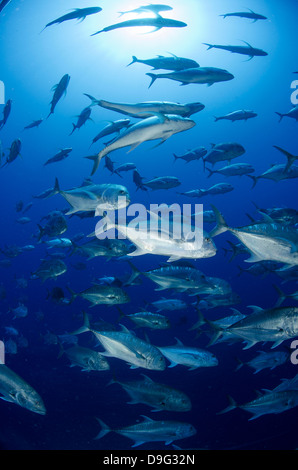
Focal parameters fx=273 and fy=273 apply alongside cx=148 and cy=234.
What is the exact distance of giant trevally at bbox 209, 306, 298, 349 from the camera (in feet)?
9.90

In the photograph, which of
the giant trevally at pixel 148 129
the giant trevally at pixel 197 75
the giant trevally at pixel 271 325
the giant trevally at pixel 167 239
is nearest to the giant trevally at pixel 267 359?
the giant trevally at pixel 271 325

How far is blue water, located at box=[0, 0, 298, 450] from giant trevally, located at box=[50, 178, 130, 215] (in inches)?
187

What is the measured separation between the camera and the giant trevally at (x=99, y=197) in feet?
10.9

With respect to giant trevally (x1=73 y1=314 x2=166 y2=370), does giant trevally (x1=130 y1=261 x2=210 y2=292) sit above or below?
above

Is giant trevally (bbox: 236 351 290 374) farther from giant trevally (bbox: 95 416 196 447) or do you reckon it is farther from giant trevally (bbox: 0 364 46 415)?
giant trevally (bbox: 0 364 46 415)

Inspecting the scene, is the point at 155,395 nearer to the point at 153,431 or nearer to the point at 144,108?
the point at 153,431

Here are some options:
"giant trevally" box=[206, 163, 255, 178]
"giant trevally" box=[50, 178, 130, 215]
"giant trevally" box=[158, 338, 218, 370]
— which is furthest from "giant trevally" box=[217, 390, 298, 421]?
"giant trevally" box=[206, 163, 255, 178]

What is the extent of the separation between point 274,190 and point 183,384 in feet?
196

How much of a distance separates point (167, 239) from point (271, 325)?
158 centimetres

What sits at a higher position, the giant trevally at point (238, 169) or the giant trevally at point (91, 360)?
the giant trevally at point (238, 169)

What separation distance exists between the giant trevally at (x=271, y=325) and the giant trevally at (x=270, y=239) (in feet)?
2.16

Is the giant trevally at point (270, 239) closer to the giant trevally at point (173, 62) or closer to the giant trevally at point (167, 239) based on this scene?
the giant trevally at point (167, 239)

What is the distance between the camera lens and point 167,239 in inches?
106

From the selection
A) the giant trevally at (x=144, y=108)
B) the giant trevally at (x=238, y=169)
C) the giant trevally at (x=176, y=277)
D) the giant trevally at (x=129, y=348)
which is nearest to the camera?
the giant trevally at (x=144, y=108)
